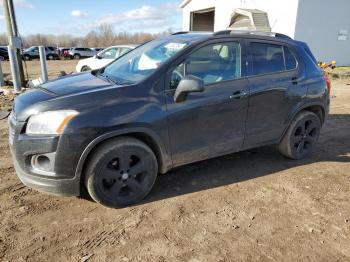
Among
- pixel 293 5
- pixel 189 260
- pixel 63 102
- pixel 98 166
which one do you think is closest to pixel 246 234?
pixel 189 260

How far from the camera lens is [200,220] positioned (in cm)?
333

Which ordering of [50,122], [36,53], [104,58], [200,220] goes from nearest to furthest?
[50,122]
[200,220]
[104,58]
[36,53]

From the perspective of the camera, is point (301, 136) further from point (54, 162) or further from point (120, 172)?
point (54, 162)

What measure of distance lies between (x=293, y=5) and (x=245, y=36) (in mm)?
15139

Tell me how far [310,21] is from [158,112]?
17272mm

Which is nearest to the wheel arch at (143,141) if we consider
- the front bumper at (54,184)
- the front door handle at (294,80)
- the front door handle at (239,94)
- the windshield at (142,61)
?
the front bumper at (54,184)

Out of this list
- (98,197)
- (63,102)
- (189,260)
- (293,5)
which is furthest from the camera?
(293,5)

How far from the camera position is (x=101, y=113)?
10.2 feet

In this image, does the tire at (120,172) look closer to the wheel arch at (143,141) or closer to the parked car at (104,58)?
the wheel arch at (143,141)

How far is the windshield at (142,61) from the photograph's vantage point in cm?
366

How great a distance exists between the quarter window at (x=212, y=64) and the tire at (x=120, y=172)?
32.6 inches

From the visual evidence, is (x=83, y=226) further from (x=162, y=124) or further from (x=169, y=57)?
(x=169, y=57)

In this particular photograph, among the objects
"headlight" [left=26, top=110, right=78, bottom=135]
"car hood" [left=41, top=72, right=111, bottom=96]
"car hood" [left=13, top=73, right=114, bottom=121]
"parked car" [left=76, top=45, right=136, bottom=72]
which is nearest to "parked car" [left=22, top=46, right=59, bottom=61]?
"parked car" [left=76, top=45, right=136, bottom=72]

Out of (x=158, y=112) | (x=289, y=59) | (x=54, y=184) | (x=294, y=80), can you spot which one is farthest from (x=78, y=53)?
(x=54, y=184)
